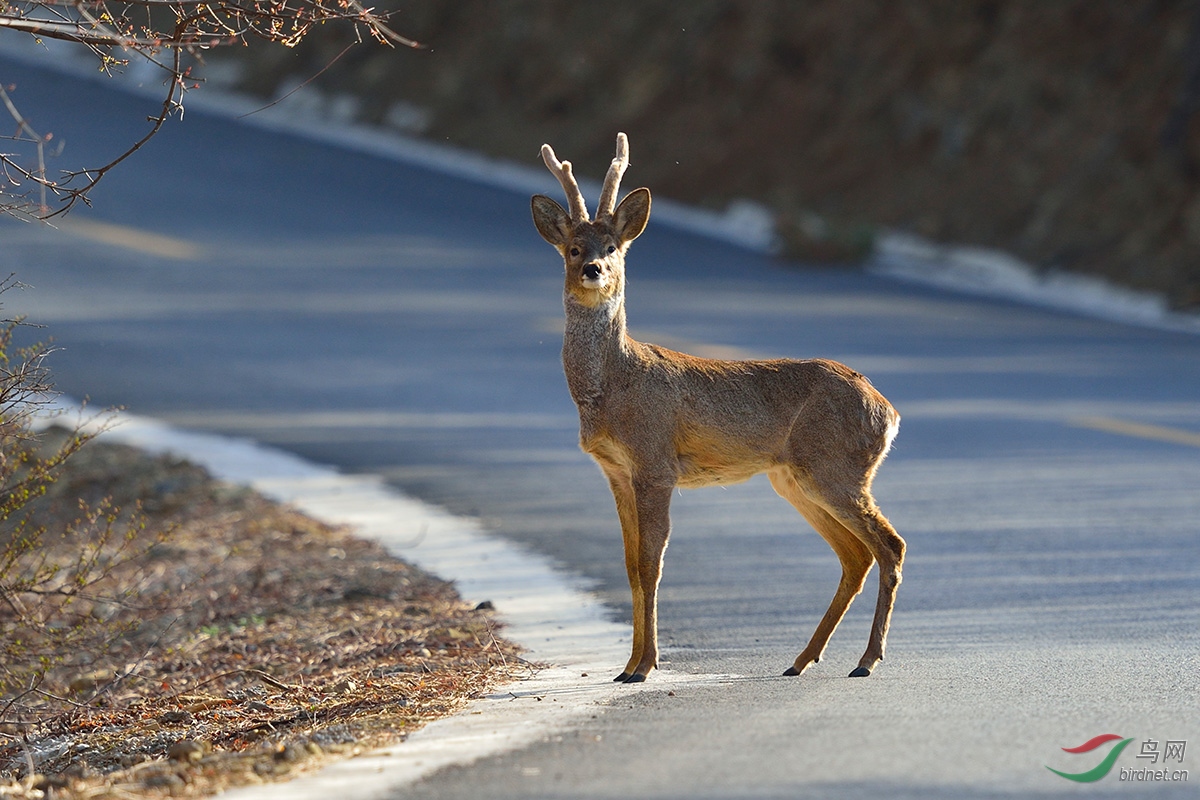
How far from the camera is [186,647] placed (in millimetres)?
9148

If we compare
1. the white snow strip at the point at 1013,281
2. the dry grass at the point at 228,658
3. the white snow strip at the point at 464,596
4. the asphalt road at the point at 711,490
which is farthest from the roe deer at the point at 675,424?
the white snow strip at the point at 1013,281

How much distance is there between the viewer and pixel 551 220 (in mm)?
7082

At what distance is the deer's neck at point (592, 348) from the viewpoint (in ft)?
23.0

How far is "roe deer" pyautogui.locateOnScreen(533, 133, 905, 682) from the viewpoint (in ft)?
22.6

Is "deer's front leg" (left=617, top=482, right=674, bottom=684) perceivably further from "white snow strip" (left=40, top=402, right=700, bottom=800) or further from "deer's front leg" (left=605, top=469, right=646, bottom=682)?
"white snow strip" (left=40, top=402, right=700, bottom=800)

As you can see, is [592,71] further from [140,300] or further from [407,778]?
[407,778]

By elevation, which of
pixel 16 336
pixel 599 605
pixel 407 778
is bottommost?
pixel 16 336

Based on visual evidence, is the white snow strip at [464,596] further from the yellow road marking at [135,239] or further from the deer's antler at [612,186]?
the yellow road marking at [135,239]

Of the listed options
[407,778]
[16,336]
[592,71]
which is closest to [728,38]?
[592,71]

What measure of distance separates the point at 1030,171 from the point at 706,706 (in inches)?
649

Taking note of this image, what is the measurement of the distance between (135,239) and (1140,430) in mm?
15034

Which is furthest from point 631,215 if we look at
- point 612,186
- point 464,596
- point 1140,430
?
point 1140,430

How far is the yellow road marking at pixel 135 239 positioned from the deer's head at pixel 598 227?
16.2m

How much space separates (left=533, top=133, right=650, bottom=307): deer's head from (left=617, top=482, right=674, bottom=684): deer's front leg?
2.85 ft
